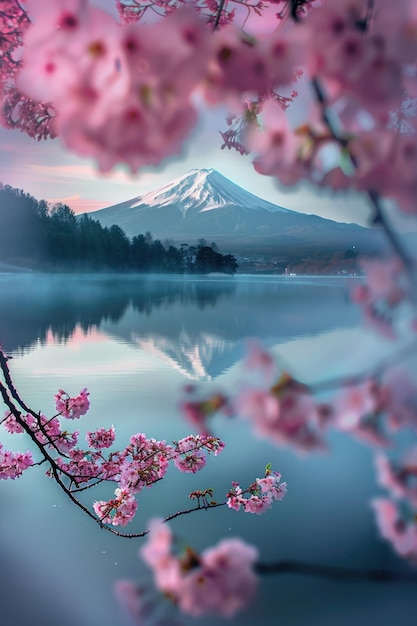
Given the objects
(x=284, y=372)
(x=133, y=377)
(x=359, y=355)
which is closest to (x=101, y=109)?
(x=284, y=372)

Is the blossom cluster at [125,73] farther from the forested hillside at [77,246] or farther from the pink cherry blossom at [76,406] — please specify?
the forested hillside at [77,246]

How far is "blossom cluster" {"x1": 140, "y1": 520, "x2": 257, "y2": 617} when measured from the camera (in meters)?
0.52

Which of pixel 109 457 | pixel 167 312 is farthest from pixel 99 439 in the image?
pixel 167 312

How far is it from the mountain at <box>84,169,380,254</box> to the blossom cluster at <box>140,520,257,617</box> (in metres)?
1.35

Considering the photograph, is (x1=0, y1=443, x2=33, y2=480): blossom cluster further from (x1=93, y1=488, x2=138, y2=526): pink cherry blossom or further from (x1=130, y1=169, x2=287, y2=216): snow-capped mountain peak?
(x1=130, y1=169, x2=287, y2=216): snow-capped mountain peak

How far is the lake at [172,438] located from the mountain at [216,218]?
0.14 metres

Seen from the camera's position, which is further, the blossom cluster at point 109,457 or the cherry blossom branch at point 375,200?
the blossom cluster at point 109,457

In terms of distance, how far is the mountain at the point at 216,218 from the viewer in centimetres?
186

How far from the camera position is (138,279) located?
2.06 meters

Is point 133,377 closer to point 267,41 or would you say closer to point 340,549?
point 340,549

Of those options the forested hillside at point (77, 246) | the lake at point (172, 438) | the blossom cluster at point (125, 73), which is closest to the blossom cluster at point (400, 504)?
the blossom cluster at point (125, 73)

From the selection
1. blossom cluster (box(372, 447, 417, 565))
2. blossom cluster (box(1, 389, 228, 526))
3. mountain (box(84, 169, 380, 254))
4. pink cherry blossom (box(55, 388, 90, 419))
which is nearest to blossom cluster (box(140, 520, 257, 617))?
blossom cluster (box(372, 447, 417, 565))

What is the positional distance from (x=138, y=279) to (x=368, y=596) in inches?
46.4

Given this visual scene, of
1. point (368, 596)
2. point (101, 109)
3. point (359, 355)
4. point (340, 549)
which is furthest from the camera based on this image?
point (340, 549)
